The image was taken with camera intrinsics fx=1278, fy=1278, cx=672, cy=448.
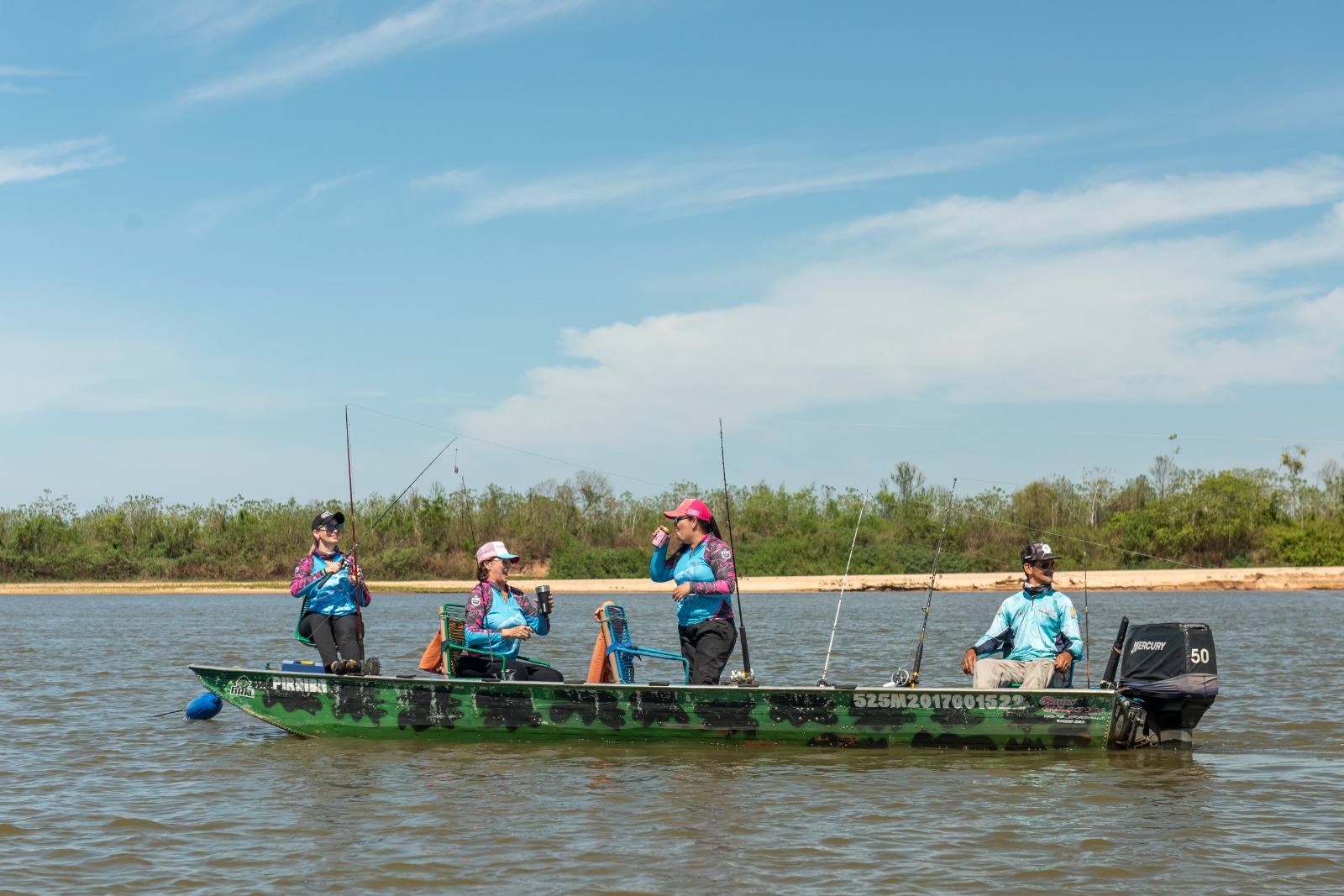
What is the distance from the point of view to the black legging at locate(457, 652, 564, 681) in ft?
34.9

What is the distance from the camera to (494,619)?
10.5 m

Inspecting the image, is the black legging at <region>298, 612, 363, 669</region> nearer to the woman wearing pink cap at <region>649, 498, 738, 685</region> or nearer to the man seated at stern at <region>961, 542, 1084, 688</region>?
the woman wearing pink cap at <region>649, 498, 738, 685</region>

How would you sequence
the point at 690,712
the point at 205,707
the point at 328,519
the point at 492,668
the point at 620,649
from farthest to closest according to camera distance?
1. the point at 205,707
2. the point at 492,668
3. the point at 620,649
4. the point at 328,519
5. the point at 690,712

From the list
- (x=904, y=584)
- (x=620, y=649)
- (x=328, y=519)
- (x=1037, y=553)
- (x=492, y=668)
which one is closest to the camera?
(x=1037, y=553)

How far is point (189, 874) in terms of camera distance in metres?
6.70

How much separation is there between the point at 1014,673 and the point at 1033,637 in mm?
307

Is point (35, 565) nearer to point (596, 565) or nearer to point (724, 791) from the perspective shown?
point (596, 565)

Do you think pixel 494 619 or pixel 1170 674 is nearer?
pixel 1170 674

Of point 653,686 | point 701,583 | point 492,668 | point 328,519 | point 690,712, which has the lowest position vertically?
point 690,712

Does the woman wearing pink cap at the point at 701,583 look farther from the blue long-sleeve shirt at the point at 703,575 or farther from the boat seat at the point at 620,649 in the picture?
the boat seat at the point at 620,649

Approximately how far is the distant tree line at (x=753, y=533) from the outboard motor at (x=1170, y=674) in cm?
4430

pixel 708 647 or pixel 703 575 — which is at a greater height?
pixel 703 575

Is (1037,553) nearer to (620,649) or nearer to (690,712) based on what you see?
(690,712)

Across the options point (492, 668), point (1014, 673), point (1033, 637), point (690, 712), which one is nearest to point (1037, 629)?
point (1033, 637)
